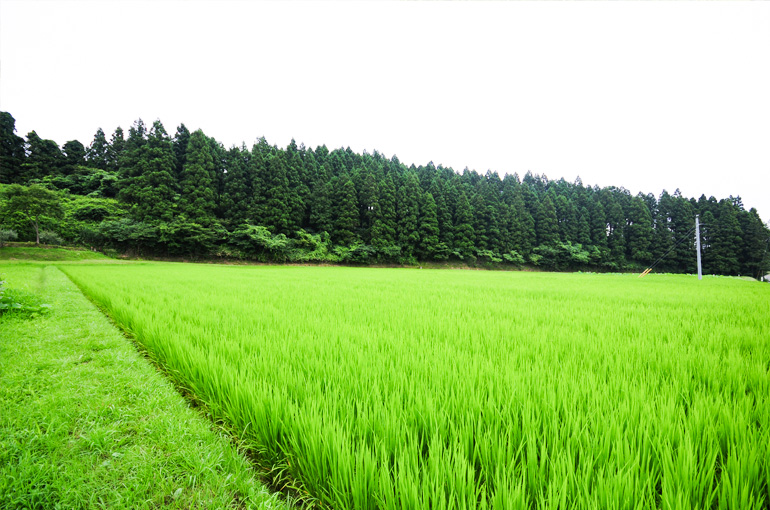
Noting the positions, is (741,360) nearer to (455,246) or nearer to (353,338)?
(353,338)

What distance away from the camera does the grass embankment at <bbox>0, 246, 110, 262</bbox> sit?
14.9 meters

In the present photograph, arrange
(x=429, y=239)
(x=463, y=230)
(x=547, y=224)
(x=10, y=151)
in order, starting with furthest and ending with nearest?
(x=547, y=224) < (x=10, y=151) < (x=463, y=230) < (x=429, y=239)

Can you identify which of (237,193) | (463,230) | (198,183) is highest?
(198,183)

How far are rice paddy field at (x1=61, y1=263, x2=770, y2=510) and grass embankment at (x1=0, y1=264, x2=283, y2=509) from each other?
0.12 m

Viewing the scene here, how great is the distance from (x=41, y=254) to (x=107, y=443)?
23868mm

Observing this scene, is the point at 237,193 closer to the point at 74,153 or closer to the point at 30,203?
the point at 30,203

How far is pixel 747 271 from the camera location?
3059 cm

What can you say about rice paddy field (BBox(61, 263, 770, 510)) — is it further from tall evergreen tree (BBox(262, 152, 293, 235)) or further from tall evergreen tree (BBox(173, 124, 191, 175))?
tall evergreen tree (BBox(173, 124, 191, 175))

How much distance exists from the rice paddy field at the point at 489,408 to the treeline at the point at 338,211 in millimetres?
20931

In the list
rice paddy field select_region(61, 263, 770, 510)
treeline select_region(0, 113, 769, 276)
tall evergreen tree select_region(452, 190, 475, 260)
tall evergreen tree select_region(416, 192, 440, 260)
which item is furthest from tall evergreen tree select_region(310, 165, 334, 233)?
rice paddy field select_region(61, 263, 770, 510)

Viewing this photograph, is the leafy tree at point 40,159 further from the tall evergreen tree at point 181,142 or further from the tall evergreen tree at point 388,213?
the tall evergreen tree at point 388,213

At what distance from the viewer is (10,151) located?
30.2 m

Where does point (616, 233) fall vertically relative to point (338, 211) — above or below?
below

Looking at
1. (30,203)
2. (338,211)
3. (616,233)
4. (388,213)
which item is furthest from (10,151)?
(616,233)
